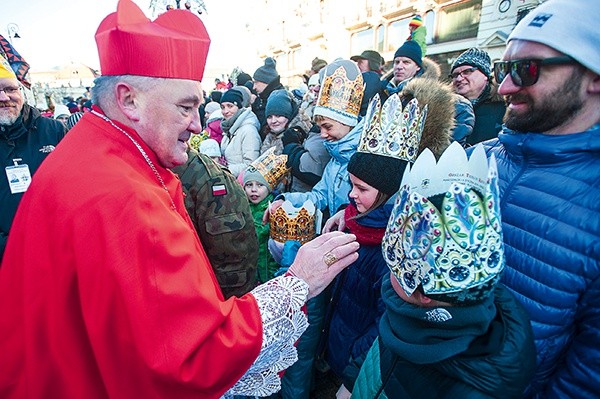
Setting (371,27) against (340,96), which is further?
(371,27)

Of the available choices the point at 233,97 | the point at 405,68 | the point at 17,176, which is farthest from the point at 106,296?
the point at 233,97

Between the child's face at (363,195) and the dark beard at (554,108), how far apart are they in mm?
887

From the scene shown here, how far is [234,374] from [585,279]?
130 centimetres

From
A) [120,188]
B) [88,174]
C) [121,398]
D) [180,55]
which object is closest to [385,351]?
[121,398]

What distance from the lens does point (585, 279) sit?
1.15 metres

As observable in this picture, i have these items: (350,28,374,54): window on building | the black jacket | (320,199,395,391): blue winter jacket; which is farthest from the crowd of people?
(350,28,374,54): window on building

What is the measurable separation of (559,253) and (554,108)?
56 cm

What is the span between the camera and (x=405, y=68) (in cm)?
445

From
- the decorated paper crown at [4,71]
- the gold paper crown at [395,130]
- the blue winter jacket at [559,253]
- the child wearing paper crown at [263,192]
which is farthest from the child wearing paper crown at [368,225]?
the decorated paper crown at [4,71]

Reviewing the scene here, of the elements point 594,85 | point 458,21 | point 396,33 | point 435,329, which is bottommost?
point 435,329

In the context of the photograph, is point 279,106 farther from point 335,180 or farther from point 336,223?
point 336,223

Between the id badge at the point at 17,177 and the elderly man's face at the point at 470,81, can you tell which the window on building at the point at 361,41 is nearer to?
the elderly man's face at the point at 470,81

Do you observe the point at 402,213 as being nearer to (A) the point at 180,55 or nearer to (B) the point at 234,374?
(B) the point at 234,374

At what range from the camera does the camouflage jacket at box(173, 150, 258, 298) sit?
2.23 meters
